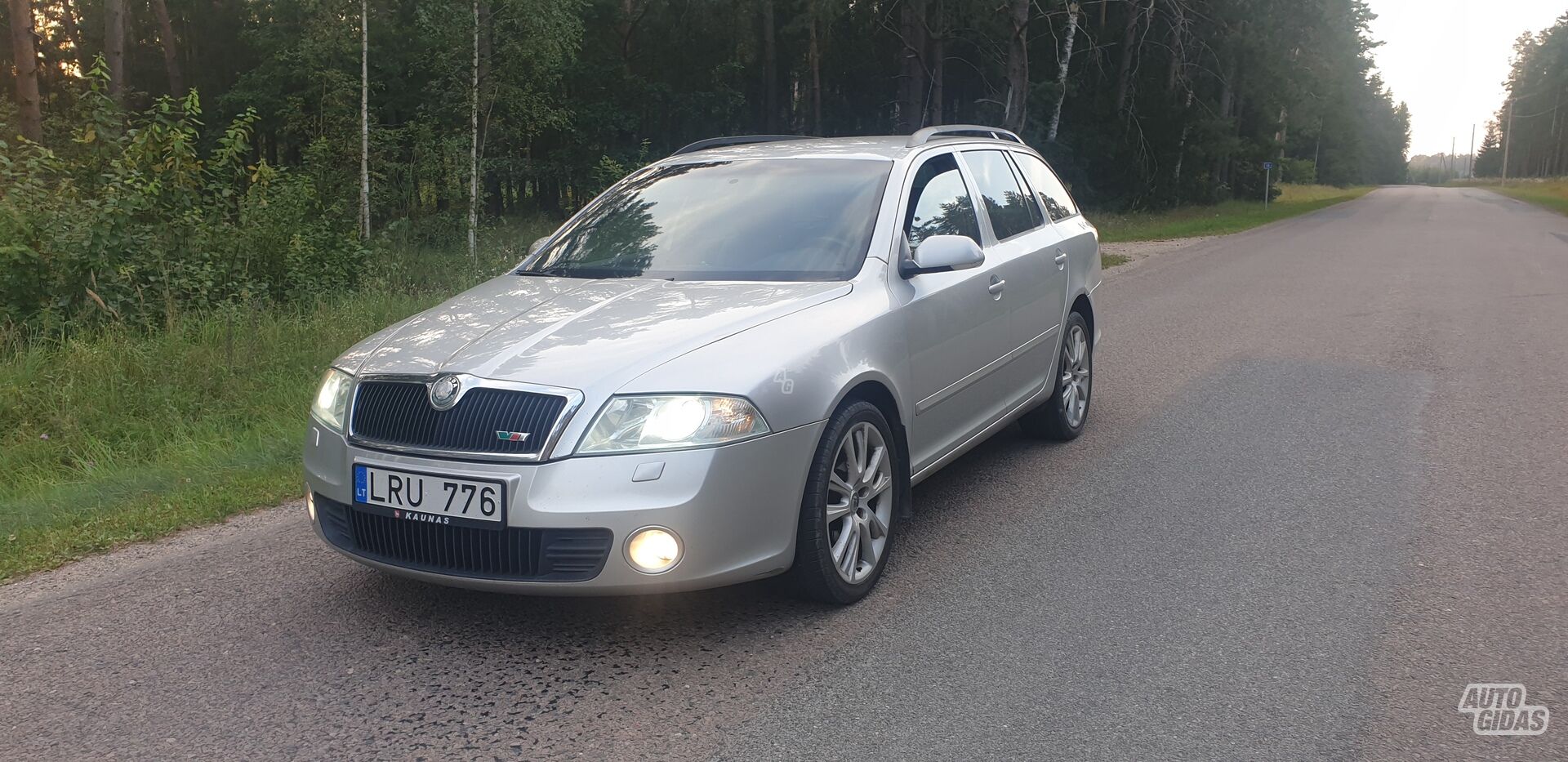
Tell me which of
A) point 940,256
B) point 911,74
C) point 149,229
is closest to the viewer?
point 940,256

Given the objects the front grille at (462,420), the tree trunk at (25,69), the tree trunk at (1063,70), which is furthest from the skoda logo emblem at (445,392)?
the tree trunk at (1063,70)

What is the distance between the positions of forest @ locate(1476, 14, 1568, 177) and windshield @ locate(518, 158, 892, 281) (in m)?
118

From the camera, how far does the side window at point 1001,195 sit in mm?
5797

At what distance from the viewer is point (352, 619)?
4.05 meters

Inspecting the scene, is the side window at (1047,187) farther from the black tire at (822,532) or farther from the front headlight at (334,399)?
the front headlight at (334,399)

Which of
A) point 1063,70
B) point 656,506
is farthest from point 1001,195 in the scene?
point 1063,70

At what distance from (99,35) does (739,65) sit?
23.0m

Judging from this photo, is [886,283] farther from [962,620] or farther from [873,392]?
[962,620]

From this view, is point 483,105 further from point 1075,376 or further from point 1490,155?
point 1490,155

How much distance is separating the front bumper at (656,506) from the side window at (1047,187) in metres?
3.41

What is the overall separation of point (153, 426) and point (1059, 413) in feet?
18.2

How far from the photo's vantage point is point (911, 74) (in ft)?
112

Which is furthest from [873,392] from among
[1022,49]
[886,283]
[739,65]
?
[739,65]

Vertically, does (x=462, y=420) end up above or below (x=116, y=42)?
below
